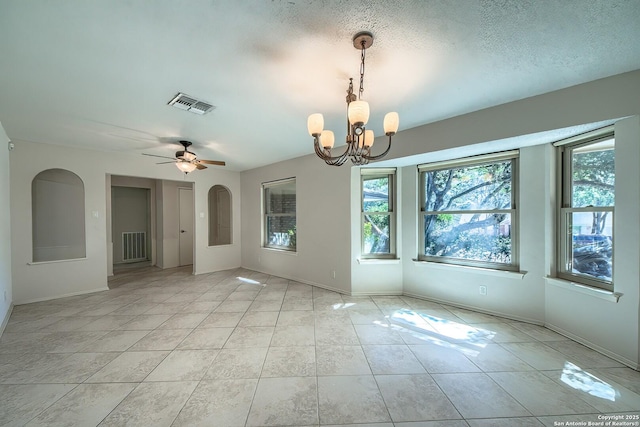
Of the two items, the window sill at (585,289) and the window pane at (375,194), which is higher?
the window pane at (375,194)

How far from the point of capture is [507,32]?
1.43 m

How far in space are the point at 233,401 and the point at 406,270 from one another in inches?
114

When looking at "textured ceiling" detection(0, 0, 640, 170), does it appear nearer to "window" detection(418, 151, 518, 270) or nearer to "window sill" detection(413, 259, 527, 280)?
"window" detection(418, 151, 518, 270)

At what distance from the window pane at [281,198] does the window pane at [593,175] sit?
13.1ft

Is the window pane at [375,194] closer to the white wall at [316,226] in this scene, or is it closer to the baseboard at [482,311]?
the white wall at [316,226]

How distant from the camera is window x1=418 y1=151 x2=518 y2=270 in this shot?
9.55 feet

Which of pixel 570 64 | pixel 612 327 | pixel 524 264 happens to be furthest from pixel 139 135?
pixel 612 327

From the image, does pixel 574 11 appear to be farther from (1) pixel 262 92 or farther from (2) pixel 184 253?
(2) pixel 184 253

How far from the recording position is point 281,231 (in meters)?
5.05

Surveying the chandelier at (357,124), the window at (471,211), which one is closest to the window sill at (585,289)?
the window at (471,211)

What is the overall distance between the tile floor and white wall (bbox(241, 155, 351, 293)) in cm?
93

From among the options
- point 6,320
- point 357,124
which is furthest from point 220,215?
point 357,124

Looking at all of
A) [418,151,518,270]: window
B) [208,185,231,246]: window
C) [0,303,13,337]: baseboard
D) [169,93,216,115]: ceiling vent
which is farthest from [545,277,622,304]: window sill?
[0,303,13,337]: baseboard

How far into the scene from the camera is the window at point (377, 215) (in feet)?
12.3
